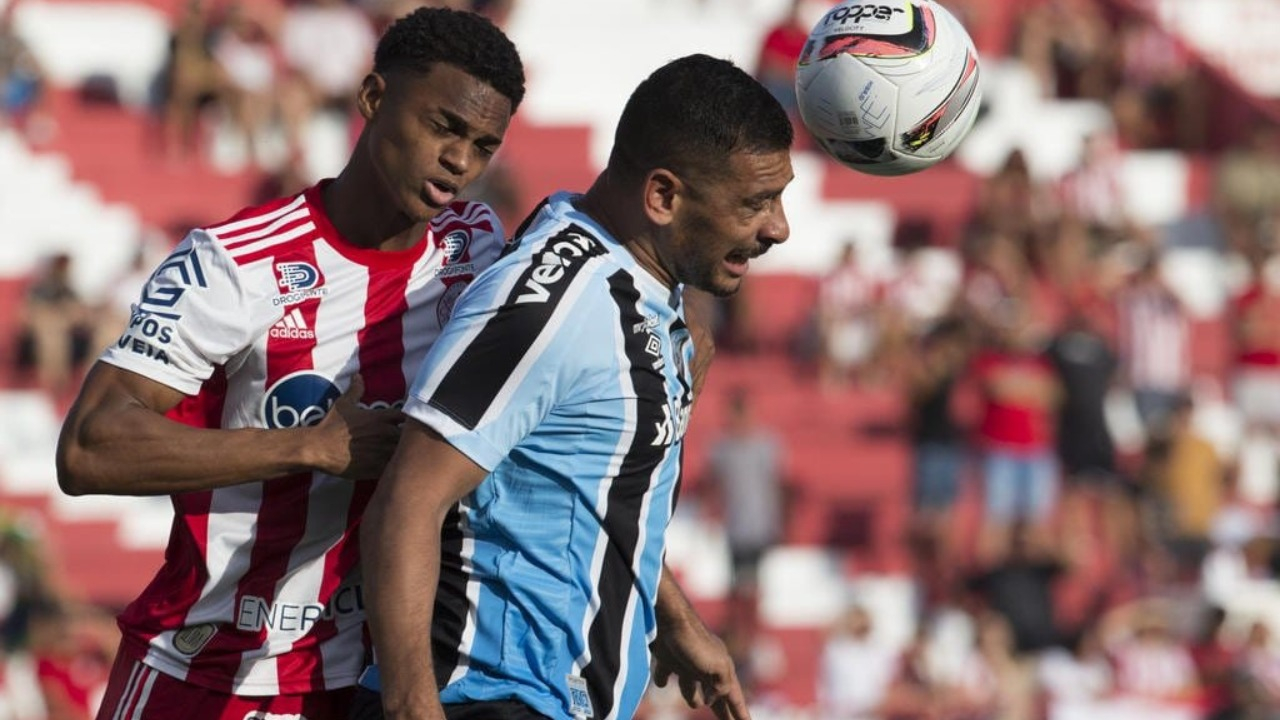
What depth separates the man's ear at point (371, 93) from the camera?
16.2 ft

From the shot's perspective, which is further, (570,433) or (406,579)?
(570,433)

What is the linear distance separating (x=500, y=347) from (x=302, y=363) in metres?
0.75

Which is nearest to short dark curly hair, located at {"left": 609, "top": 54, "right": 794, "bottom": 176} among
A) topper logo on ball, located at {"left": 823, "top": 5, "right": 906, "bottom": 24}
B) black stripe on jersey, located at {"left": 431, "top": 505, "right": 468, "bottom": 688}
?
black stripe on jersey, located at {"left": 431, "top": 505, "right": 468, "bottom": 688}

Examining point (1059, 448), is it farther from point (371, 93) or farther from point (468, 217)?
point (371, 93)

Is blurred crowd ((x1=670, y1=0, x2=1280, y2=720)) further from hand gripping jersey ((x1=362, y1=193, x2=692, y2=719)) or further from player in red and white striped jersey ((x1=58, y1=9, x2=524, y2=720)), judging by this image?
hand gripping jersey ((x1=362, y1=193, x2=692, y2=719))

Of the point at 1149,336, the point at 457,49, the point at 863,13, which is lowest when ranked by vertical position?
the point at 1149,336

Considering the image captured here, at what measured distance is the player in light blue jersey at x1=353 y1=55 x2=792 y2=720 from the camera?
4172 millimetres

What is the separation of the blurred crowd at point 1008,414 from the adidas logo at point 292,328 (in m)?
7.23

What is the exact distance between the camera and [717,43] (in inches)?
778

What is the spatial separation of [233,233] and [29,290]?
10312mm

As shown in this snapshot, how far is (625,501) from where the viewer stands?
4.48 meters

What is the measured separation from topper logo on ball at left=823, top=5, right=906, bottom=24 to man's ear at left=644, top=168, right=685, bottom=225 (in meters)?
1.17

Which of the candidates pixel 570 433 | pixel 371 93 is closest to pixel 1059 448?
pixel 371 93

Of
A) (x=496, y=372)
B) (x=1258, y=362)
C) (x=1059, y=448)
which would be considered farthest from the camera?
(x=1258, y=362)
